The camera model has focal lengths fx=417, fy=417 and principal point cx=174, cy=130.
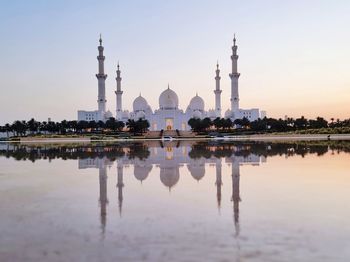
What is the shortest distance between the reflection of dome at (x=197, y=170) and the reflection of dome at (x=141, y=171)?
4.26 feet

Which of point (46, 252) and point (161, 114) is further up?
point (161, 114)

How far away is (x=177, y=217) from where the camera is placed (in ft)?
21.1

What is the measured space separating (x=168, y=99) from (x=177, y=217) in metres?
67.4

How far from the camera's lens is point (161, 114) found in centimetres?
7312

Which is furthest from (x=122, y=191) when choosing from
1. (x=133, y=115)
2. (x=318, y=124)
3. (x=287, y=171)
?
(x=133, y=115)

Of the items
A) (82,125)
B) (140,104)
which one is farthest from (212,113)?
(82,125)

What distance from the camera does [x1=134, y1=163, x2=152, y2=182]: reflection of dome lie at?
11.2 meters

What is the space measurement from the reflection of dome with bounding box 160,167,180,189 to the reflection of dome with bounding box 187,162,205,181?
44 centimetres

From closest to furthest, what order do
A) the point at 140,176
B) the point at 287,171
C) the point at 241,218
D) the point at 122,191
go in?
the point at 241,218
the point at 122,191
the point at 140,176
the point at 287,171

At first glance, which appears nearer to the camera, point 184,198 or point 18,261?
point 18,261

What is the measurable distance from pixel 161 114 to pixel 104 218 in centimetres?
6681

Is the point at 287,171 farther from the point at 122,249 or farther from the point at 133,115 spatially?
the point at 133,115

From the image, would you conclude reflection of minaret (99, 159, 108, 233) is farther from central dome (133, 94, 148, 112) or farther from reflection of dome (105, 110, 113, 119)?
central dome (133, 94, 148, 112)

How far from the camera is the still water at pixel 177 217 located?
4746 millimetres
